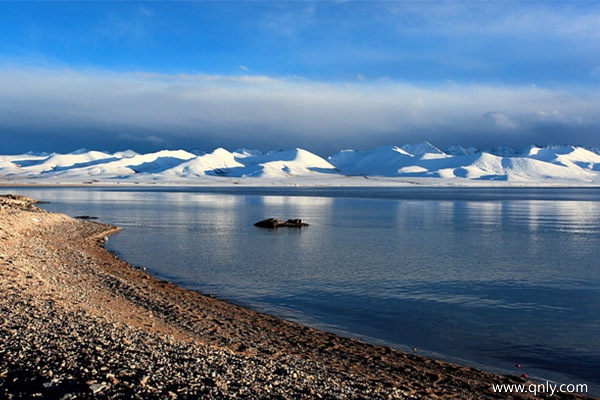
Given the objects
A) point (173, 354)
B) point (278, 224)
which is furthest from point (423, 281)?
point (278, 224)

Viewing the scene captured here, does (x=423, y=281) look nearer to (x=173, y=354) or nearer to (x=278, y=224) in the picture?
(x=173, y=354)

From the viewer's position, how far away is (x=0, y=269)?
1506 centimetres

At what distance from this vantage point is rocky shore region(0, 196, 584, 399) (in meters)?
7.10

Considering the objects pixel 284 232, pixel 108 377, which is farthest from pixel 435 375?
pixel 284 232

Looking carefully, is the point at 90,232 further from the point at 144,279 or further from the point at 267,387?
the point at 267,387

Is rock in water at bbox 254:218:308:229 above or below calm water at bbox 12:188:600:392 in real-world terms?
above

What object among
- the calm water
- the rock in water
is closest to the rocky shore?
the calm water

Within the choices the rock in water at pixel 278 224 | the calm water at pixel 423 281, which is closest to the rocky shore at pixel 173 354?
the calm water at pixel 423 281

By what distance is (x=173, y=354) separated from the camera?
8.57 meters

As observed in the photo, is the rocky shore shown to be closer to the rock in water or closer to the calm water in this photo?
the calm water

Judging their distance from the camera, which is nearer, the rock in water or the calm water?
the calm water

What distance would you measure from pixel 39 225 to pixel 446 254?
24.1m

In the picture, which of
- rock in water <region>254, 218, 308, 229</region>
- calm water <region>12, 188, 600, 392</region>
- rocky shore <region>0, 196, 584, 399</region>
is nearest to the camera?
rocky shore <region>0, 196, 584, 399</region>

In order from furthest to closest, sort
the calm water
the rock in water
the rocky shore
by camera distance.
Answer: the rock in water → the calm water → the rocky shore
